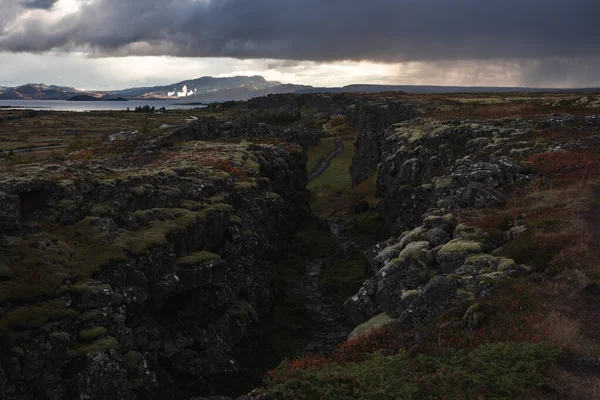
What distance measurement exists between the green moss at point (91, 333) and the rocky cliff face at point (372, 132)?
9396cm

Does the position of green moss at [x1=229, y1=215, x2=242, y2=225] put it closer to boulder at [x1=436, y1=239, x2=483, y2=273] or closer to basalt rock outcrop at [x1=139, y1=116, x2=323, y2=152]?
boulder at [x1=436, y1=239, x2=483, y2=273]

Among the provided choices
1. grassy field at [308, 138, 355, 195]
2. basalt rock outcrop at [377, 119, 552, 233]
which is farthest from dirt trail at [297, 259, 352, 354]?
grassy field at [308, 138, 355, 195]

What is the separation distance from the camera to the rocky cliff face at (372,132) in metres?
114

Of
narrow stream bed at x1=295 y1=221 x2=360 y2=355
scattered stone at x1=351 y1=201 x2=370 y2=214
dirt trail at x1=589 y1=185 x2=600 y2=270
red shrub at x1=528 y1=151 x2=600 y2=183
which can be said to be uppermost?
red shrub at x1=528 y1=151 x2=600 y2=183

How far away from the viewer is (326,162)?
159m

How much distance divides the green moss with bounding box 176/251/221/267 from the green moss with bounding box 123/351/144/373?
896cm

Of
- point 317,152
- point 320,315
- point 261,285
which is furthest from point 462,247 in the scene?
point 317,152

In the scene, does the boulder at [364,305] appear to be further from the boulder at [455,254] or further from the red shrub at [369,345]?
the red shrub at [369,345]

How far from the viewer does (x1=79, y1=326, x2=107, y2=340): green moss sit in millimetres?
22500

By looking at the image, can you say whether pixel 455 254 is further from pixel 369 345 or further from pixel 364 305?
pixel 369 345

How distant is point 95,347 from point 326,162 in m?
140

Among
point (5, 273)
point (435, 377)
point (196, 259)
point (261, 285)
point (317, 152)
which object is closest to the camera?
point (435, 377)

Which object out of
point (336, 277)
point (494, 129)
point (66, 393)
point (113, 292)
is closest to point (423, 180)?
point (494, 129)

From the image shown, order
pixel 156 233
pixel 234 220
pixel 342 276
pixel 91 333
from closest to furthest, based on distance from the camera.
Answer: pixel 91 333
pixel 156 233
pixel 234 220
pixel 342 276
